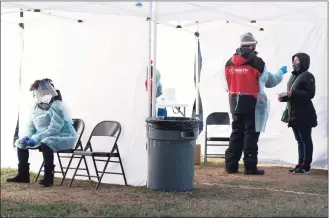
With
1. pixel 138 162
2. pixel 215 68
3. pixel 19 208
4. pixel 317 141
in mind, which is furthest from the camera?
pixel 215 68

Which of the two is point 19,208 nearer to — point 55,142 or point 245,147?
point 55,142

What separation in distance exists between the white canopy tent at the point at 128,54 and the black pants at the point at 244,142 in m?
1.39

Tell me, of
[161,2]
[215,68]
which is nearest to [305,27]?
[215,68]

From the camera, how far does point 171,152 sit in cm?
602

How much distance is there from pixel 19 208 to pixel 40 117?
1922 millimetres

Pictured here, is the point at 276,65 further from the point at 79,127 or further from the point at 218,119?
the point at 79,127

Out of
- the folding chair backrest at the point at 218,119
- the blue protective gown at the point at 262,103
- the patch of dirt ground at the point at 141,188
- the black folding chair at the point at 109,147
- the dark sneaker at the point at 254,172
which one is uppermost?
the blue protective gown at the point at 262,103

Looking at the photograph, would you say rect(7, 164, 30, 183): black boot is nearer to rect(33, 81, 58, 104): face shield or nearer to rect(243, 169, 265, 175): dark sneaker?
rect(33, 81, 58, 104): face shield

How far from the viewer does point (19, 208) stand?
5039 millimetres

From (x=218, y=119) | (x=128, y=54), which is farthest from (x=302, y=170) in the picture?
(x=128, y=54)

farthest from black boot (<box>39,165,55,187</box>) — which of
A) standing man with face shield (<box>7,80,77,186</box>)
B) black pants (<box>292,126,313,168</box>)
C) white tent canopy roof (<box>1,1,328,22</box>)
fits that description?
black pants (<box>292,126,313,168</box>)

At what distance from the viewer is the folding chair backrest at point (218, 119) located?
29.9ft

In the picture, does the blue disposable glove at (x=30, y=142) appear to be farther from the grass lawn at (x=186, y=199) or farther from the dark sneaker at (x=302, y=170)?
the dark sneaker at (x=302, y=170)

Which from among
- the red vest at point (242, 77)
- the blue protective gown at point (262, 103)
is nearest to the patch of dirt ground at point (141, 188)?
the blue protective gown at point (262, 103)
